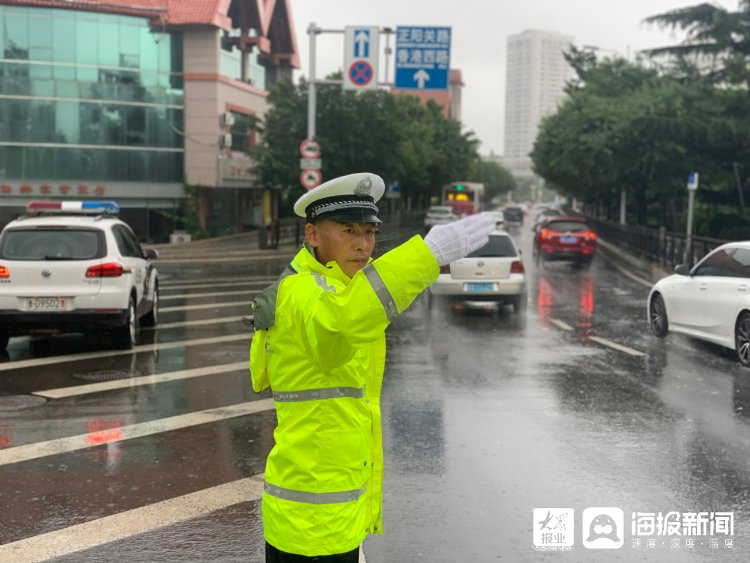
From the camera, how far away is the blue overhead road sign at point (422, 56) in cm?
2594

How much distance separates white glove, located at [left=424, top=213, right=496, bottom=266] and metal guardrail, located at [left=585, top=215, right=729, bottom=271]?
20909 millimetres

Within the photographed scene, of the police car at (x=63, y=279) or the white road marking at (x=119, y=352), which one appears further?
the police car at (x=63, y=279)

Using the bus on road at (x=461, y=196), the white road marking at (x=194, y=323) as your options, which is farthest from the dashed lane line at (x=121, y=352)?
the bus on road at (x=461, y=196)

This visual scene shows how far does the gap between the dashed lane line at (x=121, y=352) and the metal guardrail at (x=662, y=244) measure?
13917mm

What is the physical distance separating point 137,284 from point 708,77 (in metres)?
32.0

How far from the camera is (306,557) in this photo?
2.83 meters

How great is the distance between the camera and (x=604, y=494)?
5.97 meters

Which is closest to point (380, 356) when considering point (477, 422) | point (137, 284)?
point (477, 422)

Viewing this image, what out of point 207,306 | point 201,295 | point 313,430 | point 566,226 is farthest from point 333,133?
point 313,430

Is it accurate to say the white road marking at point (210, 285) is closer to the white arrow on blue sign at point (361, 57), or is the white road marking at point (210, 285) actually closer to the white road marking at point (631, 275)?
the white arrow on blue sign at point (361, 57)

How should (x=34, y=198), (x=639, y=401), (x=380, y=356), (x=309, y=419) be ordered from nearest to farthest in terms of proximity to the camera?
(x=309, y=419) < (x=380, y=356) < (x=639, y=401) < (x=34, y=198)

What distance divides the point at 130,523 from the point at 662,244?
88.4 feet

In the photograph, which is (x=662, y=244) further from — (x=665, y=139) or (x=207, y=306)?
(x=207, y=306)

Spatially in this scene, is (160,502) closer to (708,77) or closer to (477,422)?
(477,422)
